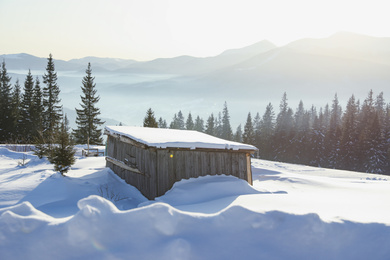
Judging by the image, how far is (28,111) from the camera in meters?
40.8

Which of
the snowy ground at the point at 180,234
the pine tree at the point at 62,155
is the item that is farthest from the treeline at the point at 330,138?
the snowy ground at the point at 180,234

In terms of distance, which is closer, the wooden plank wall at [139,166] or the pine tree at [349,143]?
the wooden plank wall at [139,166]

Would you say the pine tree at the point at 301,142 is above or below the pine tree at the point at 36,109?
below

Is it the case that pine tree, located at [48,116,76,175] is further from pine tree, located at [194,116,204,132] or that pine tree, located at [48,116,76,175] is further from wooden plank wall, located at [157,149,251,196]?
pine tree, located at [194,116,204,132]

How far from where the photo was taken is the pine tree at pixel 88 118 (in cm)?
4122

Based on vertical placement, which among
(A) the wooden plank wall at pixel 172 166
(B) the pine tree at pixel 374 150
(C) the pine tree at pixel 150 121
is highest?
(C) the pine tree at pixel 150 121

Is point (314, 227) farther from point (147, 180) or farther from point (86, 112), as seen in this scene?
point (86, 112)

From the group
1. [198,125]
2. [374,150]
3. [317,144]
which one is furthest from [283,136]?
[198,125]

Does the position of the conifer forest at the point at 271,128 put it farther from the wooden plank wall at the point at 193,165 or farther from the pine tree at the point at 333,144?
the wooden plank wall at the point at 193,165

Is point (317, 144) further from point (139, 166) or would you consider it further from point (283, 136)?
point (139, 166)

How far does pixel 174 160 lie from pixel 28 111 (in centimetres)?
3841

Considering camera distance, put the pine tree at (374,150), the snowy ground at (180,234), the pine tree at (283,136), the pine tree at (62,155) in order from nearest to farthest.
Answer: the snowy ground at (180,234)
the pine tree at (62,155)
the pine tree at (374,150)
the pine tree at (283,136)

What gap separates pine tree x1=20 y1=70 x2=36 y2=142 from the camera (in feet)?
132

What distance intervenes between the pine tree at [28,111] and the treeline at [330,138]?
43.9m
